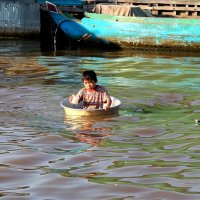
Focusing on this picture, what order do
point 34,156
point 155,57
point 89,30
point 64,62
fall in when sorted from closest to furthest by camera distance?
1. point 34,156
2. point 64,62
3. point 155,57
4. point 89,30

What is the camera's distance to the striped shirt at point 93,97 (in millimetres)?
10255

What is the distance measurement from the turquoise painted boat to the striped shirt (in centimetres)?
1112

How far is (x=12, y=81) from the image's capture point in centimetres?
1451

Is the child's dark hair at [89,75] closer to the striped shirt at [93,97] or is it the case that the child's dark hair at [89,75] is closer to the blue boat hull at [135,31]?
the striped shirt at [93,97]

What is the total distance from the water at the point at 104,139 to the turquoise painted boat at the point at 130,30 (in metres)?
4.50

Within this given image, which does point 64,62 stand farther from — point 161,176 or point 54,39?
point 161,176

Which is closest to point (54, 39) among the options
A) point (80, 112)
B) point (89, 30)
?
point (89, 30)

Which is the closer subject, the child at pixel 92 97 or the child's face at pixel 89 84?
the child's face at pixel 89 84

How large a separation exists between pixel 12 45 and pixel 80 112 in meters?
13.5

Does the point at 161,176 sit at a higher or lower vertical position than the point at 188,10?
lower

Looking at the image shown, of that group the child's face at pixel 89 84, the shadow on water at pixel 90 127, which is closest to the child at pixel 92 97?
the child's face at pixel 89 84

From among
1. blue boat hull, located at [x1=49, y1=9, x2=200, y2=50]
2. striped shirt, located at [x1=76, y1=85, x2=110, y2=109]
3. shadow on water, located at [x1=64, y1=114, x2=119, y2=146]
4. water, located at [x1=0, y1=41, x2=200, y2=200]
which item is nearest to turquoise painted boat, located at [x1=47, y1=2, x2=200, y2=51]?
blue boat hull, located at [x1=49, y1=9, x2=200, y2=50]

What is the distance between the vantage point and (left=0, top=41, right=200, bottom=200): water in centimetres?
618

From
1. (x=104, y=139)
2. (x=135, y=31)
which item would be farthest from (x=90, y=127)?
(x=135, y=31)
